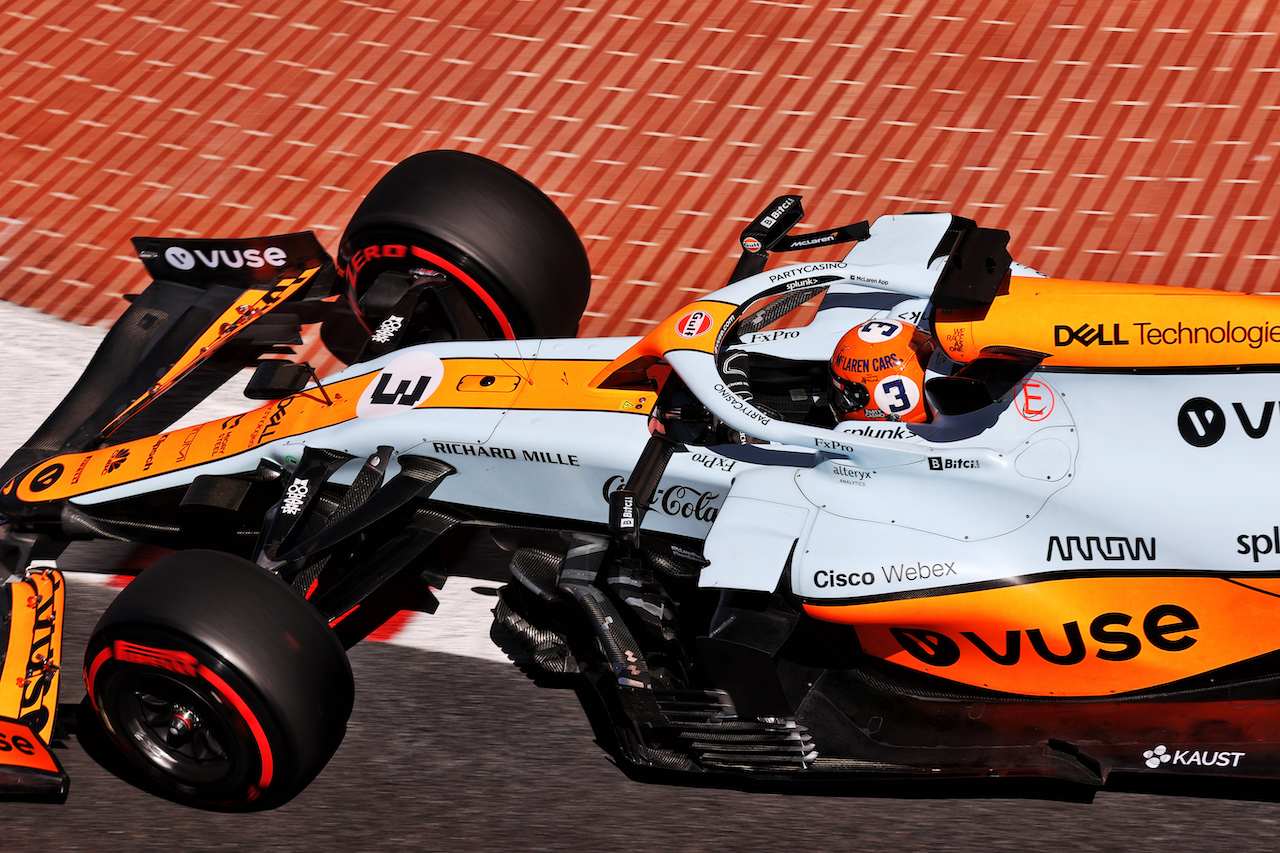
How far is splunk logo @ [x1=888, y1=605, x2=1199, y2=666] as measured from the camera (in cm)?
353

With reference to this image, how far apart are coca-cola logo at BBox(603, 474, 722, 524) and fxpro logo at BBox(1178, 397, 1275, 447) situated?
144cm

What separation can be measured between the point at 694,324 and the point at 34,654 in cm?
231

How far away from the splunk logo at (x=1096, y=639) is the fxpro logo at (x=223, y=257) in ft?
10.8

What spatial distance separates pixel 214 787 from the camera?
3.79 m

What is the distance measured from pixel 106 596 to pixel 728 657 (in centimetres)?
263

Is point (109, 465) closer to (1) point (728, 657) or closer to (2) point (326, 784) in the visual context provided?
(2) point (326, 784)

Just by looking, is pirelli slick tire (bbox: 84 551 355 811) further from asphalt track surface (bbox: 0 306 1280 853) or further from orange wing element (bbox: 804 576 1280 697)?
orange wing element (bbox: 804 576 1280 697)

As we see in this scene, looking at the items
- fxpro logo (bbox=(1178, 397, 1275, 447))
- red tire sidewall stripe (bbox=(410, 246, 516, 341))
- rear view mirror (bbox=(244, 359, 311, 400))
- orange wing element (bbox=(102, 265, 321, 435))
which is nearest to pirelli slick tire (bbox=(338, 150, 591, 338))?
red tire sidewall stripe (bbox=(410, 246, 516, 341))

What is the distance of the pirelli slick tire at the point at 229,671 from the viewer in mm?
3441

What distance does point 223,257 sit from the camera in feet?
17.5

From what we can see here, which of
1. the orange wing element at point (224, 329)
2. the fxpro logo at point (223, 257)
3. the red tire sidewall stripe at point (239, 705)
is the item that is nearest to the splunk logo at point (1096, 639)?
the red tire sidewall stripe at point (239, 705)

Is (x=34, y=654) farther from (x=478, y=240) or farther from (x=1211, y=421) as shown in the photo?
(x=1211, y=421)

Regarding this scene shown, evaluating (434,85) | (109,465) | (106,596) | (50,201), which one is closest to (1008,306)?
(109,465)

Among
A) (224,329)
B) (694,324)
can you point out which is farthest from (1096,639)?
(224,329)
